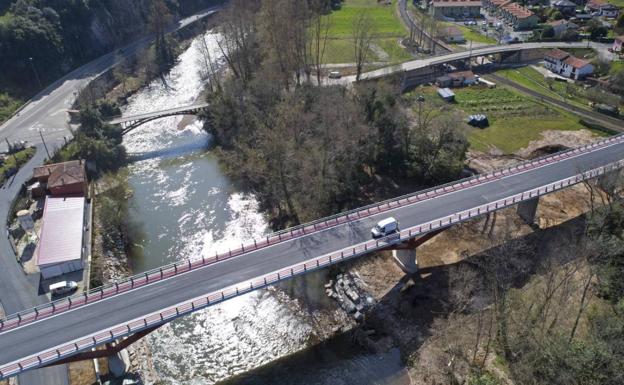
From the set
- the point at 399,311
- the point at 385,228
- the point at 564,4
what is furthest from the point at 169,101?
the point at 564,4

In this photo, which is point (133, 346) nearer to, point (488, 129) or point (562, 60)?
point (488, 129)

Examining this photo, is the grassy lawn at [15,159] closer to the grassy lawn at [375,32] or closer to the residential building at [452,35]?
the grassy lawn at [375,32]

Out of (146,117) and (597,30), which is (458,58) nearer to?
(597,30)

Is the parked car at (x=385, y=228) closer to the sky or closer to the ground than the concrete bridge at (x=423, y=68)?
closer to the ground

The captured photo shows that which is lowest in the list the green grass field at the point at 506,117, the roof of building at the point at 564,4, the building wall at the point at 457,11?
the green grass field at the point at 506,117

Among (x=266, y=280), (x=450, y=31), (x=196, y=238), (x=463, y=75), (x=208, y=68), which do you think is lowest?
(x=196, y=238)

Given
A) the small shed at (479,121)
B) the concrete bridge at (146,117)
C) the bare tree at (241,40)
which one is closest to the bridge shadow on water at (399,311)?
the small shed at (479,121)

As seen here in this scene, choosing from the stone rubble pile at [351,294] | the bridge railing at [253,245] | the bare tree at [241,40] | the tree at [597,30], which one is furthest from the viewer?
the tree at [597,30]
